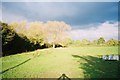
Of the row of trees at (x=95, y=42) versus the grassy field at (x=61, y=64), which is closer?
the grassy field at (x=61, y=64)

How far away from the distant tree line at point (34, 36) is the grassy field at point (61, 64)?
466 mm

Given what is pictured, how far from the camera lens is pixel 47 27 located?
10578 millimetres

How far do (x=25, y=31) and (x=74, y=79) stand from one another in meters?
5.52

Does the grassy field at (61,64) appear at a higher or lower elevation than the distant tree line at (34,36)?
lower

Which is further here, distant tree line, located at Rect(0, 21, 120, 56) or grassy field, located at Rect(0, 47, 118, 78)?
distant tree line, located at Rect(0, 21, 120, 56)

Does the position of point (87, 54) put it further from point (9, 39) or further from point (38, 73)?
point (38, 73)

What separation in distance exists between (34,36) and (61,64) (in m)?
3.11

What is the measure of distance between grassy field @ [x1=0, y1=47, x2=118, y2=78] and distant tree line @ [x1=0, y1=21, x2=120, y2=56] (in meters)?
0.47

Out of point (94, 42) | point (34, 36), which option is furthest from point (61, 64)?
point (94, 42)

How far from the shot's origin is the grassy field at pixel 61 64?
6625mm

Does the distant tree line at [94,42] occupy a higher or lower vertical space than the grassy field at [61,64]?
higher

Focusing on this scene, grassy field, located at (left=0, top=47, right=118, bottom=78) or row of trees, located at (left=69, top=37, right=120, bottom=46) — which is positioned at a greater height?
row of trees, located at (left=69, top=37, right=120, bottom=46)

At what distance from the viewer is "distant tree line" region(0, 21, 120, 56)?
34.2 feet

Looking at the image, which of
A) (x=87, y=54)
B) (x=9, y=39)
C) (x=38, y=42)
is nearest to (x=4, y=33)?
Result: (x=9, y=39)
